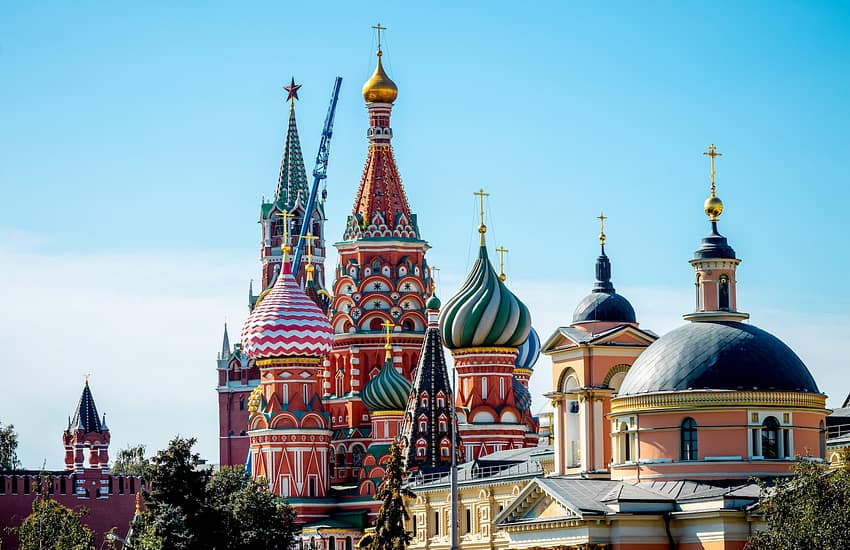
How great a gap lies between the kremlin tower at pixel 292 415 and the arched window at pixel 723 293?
97.3ft

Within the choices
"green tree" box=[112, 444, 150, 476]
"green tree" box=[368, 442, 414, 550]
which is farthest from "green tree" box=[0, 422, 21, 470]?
"green tree" box=[368, 442, 414, 550]

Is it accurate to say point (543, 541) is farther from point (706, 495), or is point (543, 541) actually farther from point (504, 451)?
point (504, 451)

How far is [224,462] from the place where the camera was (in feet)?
426

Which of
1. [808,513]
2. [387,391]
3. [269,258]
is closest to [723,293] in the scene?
[808,513]

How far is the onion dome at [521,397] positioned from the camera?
89.6 metres

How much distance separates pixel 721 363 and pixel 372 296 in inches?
1400

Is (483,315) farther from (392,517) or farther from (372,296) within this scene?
(392,517)

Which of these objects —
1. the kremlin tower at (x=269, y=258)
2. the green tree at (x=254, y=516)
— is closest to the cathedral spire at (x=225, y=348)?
the kremlin tower at (x=269, y=258)

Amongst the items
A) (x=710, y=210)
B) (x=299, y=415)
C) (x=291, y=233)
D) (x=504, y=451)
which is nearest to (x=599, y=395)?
(x=710, y=210)

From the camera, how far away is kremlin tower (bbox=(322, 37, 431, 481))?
3693 inches

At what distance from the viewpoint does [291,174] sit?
131 meters

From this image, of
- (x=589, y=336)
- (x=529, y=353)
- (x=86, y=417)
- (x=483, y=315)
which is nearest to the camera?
(x=589, y=336)

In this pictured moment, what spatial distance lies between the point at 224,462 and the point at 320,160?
20343 mm

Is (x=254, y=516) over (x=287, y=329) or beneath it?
beneath
